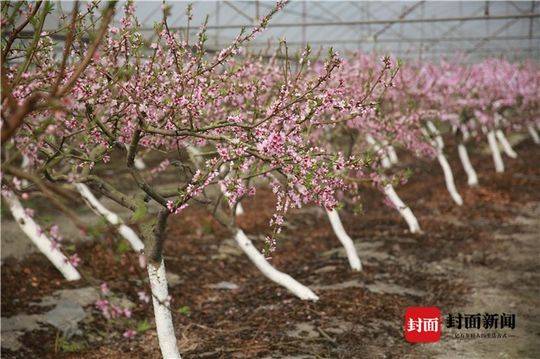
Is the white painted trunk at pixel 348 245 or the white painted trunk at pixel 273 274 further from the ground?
the white painted trunk at pixel 348 245

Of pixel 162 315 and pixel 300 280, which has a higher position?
pixel 300 280

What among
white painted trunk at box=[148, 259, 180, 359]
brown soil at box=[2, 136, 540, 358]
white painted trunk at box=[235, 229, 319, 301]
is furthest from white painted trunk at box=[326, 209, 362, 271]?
white painted trunk at box=[148, 259, 180, 359]

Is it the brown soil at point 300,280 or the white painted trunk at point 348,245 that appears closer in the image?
the brown soil at point 300,280

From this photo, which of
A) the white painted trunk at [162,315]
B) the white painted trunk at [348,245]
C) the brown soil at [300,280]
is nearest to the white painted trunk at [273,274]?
the brown soil at [300,280]

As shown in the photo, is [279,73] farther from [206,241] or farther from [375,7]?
[375,7]

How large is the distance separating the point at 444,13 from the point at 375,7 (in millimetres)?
5241

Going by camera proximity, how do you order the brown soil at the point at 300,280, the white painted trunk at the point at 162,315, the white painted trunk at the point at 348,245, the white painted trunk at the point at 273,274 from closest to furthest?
the white painted trunk at the point at 162,315 → the brown soil at the point at 300,280 → the white painted trunk at the point at 273,274 → the white painted trunk at the point at 348,245

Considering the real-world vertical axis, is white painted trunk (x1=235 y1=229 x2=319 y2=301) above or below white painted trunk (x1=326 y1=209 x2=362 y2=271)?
below

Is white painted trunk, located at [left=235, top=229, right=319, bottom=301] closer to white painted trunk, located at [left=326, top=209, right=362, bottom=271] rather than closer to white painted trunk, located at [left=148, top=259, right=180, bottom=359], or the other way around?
white painted trunk, located at [left=326, top=209, right=362, bottom=271]

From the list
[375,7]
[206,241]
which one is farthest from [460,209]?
[375,7]

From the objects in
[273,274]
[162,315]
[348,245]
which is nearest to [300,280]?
[348,245]

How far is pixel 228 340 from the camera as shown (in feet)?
27.7

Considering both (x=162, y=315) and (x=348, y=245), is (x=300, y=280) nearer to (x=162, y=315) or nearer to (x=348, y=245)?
(x=348, y=245)

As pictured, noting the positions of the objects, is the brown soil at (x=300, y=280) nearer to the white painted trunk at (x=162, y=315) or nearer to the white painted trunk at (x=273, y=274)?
the white painted trunk at (x=273, y=274)
